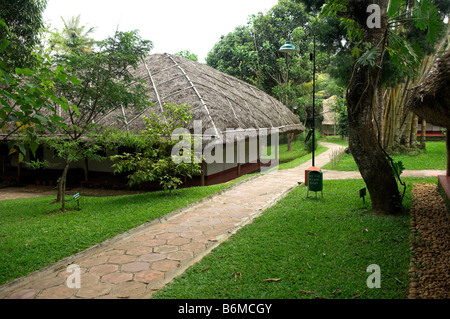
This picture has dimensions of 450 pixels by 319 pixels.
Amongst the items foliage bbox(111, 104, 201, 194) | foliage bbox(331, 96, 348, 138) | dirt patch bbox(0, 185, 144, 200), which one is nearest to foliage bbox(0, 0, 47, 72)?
foliage bbox(111, 104, 201, 194)

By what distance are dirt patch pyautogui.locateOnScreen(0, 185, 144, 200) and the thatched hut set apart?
3.77 ft

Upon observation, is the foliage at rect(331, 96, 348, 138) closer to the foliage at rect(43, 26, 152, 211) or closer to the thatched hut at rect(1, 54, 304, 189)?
the thatched hut at rect(1, 54, 304, 189)

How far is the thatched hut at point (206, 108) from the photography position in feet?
36.8

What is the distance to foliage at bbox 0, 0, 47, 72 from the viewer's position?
9.73 m

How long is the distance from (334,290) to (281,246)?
1.40 meters

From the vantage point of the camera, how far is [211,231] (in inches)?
235

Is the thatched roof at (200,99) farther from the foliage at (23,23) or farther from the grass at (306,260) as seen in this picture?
the grass at (306,260)

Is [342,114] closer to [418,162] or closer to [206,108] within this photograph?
[418,162]

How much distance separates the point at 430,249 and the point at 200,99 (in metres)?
9.09

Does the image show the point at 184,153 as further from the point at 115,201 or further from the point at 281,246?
the point at 281,246

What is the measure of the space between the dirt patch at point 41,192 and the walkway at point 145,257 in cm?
549

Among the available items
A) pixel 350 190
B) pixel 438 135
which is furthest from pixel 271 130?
pixel 438 135

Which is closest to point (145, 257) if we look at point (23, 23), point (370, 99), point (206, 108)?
point (370, 99)

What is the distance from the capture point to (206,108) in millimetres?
11234
